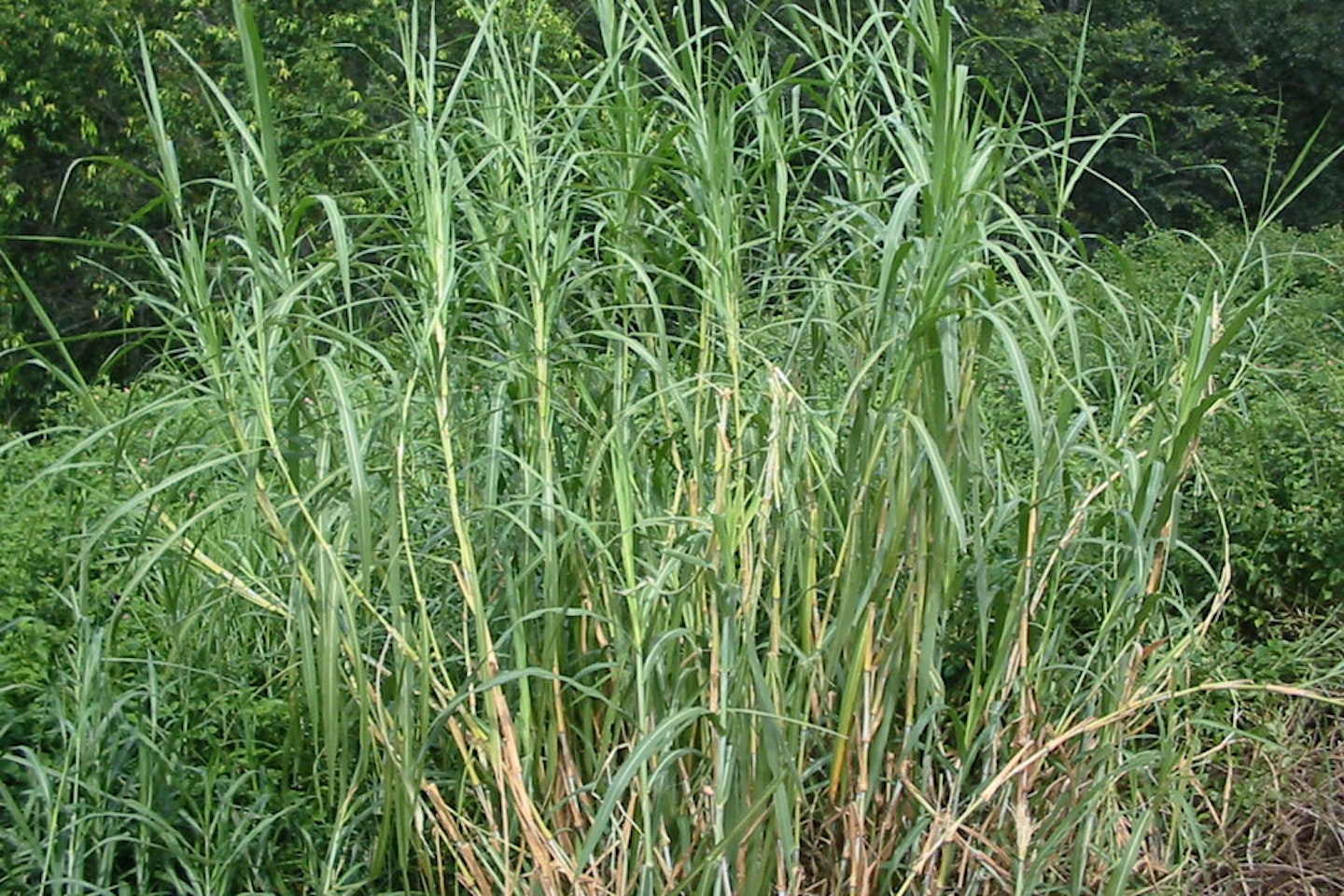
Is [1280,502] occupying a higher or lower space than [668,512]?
lower

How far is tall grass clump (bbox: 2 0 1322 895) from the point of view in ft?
6.05

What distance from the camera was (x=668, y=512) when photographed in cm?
211

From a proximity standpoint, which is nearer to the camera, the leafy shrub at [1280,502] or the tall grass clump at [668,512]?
the tall grass clump at [668,512]

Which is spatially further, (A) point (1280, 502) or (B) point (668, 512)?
(A) point (1280, 502)

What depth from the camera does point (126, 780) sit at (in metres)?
2.31

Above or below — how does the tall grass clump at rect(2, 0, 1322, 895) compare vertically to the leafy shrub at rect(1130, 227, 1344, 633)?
above

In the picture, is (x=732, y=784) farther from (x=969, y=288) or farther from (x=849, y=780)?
(x=969, y=288)

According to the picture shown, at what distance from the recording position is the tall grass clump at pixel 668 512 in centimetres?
184

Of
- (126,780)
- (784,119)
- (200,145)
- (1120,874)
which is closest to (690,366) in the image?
(784,119)

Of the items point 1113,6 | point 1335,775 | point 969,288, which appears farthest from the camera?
point 1113,6

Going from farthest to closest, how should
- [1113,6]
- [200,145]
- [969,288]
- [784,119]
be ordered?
1. [1113,6]
2. [200,145]
3. [784,119]
4. [969,288]

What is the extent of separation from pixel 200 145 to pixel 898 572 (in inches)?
304

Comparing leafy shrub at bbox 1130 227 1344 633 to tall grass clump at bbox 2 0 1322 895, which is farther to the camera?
leafy shrub at bbox 1130 227 1344 633

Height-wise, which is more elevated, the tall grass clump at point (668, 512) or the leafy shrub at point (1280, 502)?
the tall grass clump at point (668, 512)
